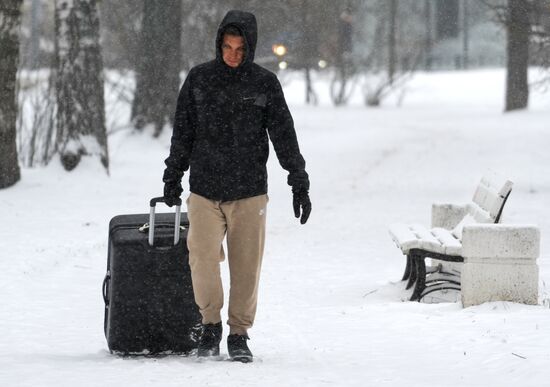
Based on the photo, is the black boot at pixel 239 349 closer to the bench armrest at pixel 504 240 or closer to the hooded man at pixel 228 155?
the hooded man at pixel 228 155

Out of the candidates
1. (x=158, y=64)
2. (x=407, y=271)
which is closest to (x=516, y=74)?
(x=158, y=64)

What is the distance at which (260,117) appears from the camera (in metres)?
6.26

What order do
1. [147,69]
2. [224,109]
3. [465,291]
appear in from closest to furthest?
[224,109] → [465,291] → [147,69]

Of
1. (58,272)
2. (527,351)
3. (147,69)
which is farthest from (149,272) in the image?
(147,69)

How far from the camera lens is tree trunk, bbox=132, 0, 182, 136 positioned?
23.3m

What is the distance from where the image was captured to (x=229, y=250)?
6387mm

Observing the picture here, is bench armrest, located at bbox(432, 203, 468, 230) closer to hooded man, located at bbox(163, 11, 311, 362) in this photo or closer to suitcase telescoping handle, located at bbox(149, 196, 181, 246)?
hooded man, located at bbox(163, 11, 311, 362)

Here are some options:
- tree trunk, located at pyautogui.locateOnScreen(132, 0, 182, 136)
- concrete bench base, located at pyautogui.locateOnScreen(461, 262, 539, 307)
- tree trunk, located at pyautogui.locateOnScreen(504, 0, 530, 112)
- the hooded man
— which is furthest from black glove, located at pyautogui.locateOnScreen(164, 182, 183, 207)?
tree trunk, located at pyautogui.locateOnScreen(504, 0, 530, 112)

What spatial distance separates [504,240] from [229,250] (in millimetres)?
2413

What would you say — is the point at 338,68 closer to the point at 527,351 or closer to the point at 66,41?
the point at 66,41

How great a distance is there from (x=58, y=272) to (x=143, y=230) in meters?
3.77

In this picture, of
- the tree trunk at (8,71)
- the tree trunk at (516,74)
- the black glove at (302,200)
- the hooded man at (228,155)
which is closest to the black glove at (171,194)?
the hooded man at (228,155)

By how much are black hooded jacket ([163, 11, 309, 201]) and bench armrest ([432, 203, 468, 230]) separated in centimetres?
Result: 420

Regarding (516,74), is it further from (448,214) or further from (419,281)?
(419,281)
